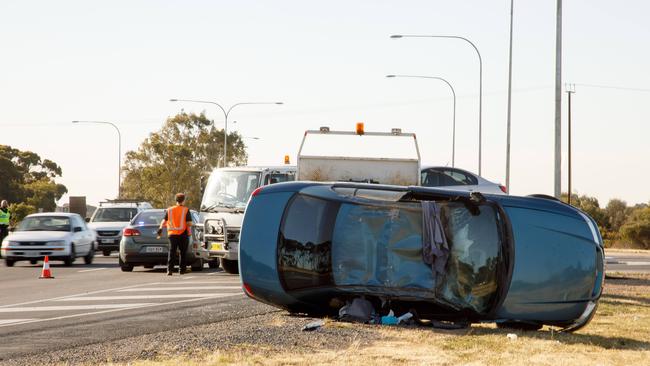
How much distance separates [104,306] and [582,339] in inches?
280

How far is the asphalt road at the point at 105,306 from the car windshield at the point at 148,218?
1.27 meters

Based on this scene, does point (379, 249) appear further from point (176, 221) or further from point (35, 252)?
point (35, 252)

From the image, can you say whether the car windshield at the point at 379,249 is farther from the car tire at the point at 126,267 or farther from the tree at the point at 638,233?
the tree at the point at 638,233

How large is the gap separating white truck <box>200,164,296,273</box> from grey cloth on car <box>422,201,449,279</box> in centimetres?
1082

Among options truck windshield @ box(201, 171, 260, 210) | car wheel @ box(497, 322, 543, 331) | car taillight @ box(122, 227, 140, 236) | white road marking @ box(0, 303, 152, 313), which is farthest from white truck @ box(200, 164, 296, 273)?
car wheel @ box(497, 322, 543, 331)

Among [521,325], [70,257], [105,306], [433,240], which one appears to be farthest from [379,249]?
[70,257]

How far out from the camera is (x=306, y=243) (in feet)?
43.5

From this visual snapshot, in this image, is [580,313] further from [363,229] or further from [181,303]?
[181,303]

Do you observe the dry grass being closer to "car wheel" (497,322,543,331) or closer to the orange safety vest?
"car wheel" (497,322,543,331)

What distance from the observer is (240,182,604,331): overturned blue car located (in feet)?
41.7

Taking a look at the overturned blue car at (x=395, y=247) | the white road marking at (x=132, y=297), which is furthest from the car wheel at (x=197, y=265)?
the overturned blue car at (x=395, y=247)

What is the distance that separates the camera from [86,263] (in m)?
30.8

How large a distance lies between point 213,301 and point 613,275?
461 inches

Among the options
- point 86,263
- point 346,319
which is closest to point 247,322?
point 346,319
